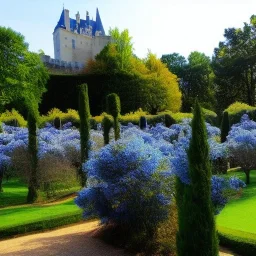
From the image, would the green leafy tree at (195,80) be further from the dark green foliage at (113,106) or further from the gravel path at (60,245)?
the gravel path at (60,245)

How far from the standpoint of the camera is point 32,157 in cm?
1762

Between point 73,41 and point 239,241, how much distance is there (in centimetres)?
6958

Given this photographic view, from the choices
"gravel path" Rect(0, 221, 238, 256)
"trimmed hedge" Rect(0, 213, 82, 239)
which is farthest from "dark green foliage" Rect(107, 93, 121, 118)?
"gravel path" Rect(0, 221, 238, 256)

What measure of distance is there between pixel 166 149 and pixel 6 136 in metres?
11.8

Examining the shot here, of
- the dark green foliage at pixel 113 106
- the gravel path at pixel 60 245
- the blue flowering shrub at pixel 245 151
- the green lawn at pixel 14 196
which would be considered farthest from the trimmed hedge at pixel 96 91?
the gravel path at pixel 60 245

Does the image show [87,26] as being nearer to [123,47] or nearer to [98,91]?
[123,47]

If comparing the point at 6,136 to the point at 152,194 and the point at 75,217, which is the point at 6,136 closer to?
the point at 75,217

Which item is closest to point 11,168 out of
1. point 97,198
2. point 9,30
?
point 97,198

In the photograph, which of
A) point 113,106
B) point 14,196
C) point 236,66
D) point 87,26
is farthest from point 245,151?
point 87,26

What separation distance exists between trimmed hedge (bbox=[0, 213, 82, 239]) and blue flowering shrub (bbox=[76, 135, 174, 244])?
231 cm

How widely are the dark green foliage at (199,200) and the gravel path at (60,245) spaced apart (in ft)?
8.83

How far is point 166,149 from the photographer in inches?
600

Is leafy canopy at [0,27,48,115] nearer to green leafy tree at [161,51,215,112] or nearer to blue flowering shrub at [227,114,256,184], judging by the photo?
blue flowering shrub at [227,114,256,184]

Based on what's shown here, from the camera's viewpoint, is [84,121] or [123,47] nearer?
[84,121]
